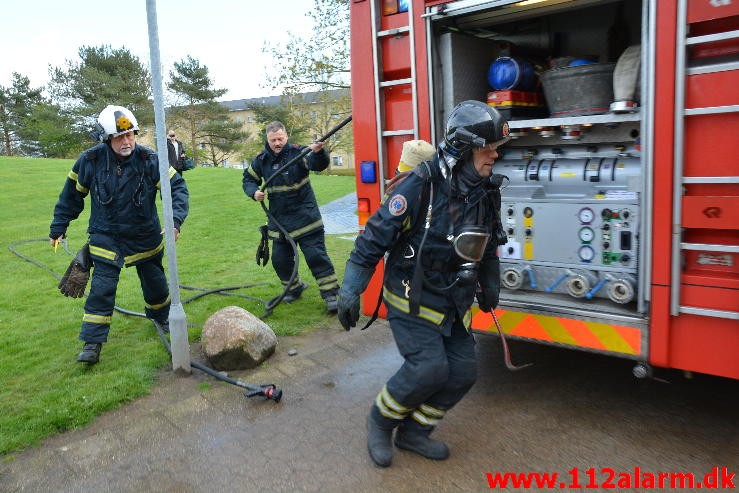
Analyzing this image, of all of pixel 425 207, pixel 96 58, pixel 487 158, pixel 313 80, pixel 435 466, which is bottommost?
pixel 435 466

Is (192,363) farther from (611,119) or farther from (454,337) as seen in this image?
(611,119)

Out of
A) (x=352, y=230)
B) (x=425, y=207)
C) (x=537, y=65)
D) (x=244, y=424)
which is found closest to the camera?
(x=425, y=207)

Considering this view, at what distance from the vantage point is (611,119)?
10.9ft

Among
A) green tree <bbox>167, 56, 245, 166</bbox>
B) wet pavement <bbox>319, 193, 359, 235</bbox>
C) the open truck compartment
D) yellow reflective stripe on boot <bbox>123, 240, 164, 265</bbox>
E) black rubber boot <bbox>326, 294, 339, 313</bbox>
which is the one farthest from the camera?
green tree <bbox>167, 56, 245, 166</bbox>

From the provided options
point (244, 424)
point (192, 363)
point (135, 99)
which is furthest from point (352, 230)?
point (135, 99)

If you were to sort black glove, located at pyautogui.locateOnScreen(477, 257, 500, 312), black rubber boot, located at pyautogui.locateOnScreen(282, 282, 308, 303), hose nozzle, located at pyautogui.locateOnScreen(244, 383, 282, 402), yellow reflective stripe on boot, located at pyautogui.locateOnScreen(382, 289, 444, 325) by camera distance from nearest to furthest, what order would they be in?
yellow reflective stripe on boot, located at pyautogui.locateOnScreen(382, 289, 444, 325)
black glove, located at pyautogui.locateOnScreen(477, 257, 500, 312)
hose nozzle, located at pyautogui.locateOnScreen(244, 383, 282, 402)
black rubber boot, located at pyautogui.locateOnScreen(282, 282, 308, 303)

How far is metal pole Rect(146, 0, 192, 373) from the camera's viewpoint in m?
3.83

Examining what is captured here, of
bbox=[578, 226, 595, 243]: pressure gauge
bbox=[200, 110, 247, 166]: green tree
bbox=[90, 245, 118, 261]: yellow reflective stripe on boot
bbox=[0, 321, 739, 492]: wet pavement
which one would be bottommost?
bbox=[0, 321, 739, 492]: wet pavement

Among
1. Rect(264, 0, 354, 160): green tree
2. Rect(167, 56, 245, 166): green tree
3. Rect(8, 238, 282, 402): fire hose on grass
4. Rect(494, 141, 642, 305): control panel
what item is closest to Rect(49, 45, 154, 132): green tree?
Rect(167, 56, 245, 166): green tree

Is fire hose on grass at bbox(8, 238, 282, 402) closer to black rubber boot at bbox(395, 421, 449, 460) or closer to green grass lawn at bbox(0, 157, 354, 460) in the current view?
green grass lawn at bbox(0, 157, 354, 460)

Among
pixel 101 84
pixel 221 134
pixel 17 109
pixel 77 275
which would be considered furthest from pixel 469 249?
pixel 17 109

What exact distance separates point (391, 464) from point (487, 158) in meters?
1.53

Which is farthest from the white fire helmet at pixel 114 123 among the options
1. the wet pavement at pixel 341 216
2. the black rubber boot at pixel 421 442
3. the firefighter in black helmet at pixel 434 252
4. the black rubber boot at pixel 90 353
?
the wet pavement at pixel 341 216

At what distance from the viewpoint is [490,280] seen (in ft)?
10.6
